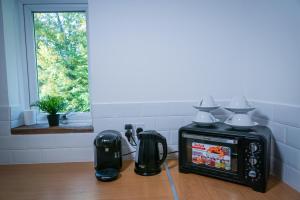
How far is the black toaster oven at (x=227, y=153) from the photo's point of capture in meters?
0.84

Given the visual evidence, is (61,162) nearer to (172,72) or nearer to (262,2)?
(172,72)

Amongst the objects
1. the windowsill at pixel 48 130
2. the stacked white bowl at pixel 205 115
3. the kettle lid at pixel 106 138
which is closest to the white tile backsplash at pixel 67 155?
the windowsill at pixel 48 130

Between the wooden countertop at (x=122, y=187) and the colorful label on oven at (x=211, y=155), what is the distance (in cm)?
8

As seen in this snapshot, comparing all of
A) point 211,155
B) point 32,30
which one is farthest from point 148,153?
point 32,30

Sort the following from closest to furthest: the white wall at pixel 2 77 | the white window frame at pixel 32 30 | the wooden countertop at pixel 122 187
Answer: the wooden countertop at pixel 122 187, the white wall at pixel 2 77, the white window frame at pixel 32 30

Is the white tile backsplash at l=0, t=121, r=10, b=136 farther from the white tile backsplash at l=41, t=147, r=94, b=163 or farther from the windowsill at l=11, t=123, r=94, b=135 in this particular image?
the white tile backsplash at l=41, t=147, r=94, b=163

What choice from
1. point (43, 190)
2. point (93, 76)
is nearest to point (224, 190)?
point (43, 190)

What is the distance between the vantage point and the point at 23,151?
3.92ft

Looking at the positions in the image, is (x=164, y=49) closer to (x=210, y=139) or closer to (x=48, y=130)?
(x=210, y=139)

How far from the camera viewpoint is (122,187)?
2.98ft

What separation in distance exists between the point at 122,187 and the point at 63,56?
97 centimetres

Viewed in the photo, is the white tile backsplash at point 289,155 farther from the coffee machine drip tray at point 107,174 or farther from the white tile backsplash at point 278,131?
the coffee machine drip tray at point 107,174

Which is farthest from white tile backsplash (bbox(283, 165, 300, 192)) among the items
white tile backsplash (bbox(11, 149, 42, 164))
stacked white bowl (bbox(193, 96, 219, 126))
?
white tile backsplash (bbox(11, 149, 42, 164))

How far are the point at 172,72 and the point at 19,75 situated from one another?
0.99m
